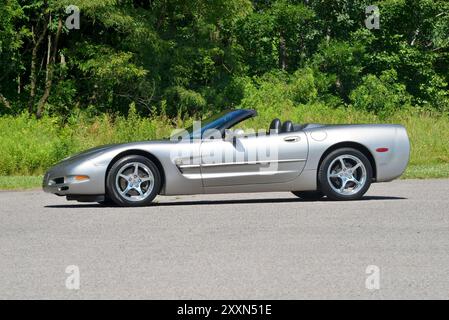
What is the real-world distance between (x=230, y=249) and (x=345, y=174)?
4.51 meters

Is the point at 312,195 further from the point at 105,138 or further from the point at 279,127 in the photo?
the point at 105,138

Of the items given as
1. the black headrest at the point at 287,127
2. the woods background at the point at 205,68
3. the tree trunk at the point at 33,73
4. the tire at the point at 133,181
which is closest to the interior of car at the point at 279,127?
the black headrest at the point at 287,127

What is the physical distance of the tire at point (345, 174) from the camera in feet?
42.8

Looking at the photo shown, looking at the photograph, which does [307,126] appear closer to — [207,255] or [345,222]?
[345,222]

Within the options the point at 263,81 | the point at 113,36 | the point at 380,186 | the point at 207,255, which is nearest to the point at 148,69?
the point at 113,36

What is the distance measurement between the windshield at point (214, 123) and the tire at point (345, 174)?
4.43 feet

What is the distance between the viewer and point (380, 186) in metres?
16.6

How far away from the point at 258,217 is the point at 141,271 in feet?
13.1

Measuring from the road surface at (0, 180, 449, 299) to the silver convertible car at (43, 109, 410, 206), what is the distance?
0.27 meters

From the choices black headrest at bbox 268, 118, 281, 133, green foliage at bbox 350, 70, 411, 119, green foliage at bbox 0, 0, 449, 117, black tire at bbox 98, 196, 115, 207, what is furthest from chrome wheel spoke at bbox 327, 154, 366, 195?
green foliage at bbox 350, 70, 411, 119

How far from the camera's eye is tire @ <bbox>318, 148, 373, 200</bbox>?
1304cm

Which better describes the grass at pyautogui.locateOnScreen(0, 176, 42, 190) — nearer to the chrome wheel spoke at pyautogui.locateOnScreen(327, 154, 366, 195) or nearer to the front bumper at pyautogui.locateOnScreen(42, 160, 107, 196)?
the front bumper at pyautogui.locateOnScreen(42, 160, 107, 196)
